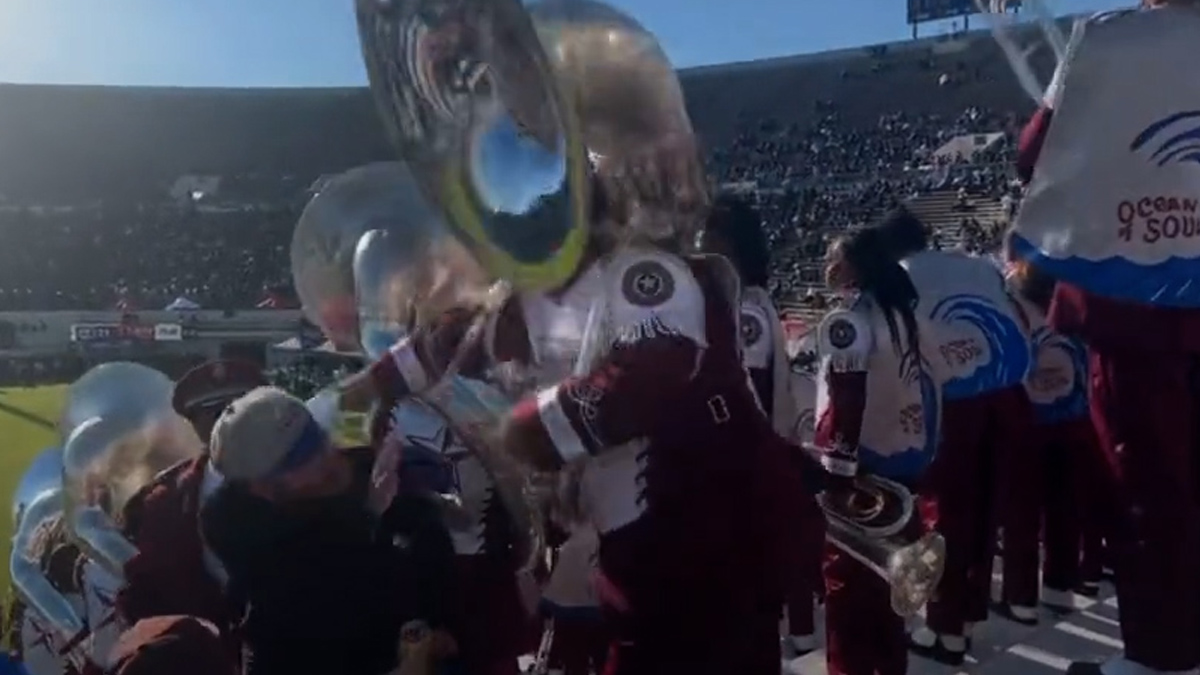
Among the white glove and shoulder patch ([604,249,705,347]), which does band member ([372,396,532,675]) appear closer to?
the white glove

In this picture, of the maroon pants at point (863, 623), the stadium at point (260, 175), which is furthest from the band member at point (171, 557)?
the stadium at point (260, 175)

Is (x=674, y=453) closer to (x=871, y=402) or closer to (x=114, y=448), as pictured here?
(x=871, y=402)

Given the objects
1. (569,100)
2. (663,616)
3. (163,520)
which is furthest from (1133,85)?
(163,520)

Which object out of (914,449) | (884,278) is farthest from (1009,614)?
(884,278)

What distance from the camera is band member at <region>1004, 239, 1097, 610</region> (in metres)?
5.07

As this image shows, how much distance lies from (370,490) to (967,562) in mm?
2469

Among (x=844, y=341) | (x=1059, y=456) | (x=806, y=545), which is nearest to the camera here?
(x=806, y=545)

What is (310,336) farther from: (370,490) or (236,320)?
(370,490)

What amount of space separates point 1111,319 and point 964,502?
6.18 feet

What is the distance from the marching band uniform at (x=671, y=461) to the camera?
7.19ft

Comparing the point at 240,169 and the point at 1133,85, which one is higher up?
the point at 240,169

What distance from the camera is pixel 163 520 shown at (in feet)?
9.41

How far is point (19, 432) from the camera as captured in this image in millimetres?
12977

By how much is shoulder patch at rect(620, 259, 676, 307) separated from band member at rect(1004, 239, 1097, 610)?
10.0 ft
